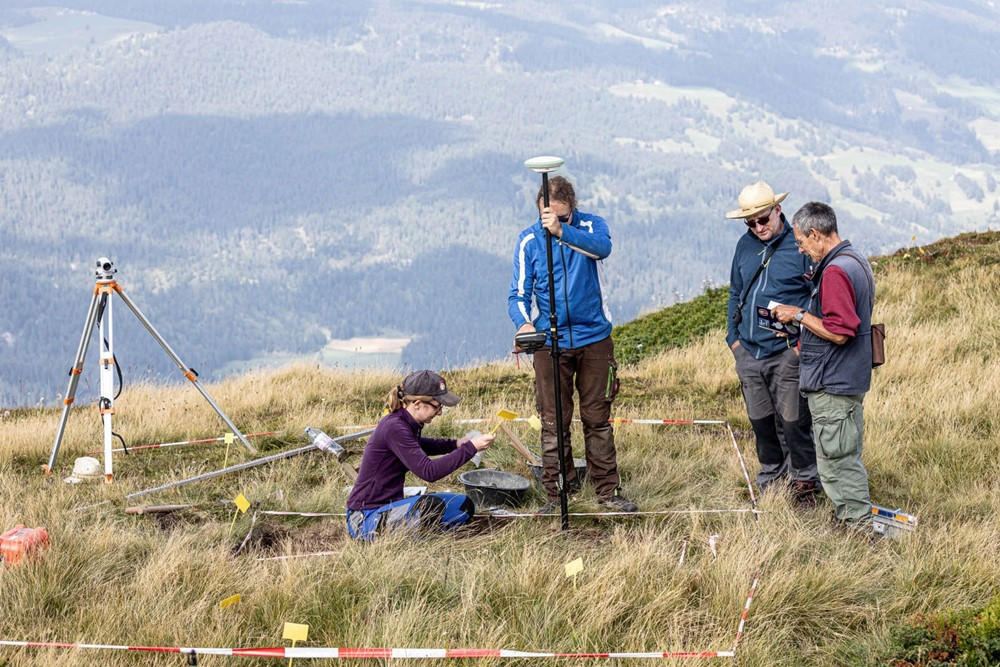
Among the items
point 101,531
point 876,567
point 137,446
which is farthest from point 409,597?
point 137,446

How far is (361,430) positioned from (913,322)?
6.77 metres

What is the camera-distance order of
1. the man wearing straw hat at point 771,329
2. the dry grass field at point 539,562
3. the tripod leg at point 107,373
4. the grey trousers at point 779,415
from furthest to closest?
1. the tripod leg at point 107,373
2. the grey trousers at point 779,415
3. the man wearing straw hat at point 771,329
4. the dry grass field at point 539,562

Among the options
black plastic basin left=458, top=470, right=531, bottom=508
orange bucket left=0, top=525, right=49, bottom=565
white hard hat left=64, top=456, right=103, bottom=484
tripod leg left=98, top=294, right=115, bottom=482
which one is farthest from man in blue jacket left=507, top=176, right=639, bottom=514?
white hard hat left=64, top=456, right=103, bottom=484

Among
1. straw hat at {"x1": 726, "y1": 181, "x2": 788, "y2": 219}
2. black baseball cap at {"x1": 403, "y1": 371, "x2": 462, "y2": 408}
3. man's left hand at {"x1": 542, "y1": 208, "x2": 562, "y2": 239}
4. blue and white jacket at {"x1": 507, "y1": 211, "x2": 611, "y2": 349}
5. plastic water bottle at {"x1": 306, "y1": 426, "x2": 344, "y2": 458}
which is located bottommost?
plastic water bottle at {"x1": 306, "y1": 426, "x2": 344, "y2": 458}

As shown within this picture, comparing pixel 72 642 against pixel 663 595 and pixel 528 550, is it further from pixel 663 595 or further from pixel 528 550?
pixel 663 595

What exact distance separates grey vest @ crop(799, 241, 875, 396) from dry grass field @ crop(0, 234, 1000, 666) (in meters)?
0.85

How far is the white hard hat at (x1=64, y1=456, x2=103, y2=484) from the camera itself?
25.0 ft

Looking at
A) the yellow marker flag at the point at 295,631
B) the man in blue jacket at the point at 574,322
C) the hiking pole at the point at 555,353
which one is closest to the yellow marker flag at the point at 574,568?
the hiking pole at the point at 555,353

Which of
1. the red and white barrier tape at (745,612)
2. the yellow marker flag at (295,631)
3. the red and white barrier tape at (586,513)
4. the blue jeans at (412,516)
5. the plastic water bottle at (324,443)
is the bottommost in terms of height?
the red and white barrier tape at (745,612)

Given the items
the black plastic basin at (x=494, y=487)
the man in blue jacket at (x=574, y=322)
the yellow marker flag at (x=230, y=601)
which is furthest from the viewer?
the black plastic basin at (x=494, y=487)

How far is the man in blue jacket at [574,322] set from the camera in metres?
6.05

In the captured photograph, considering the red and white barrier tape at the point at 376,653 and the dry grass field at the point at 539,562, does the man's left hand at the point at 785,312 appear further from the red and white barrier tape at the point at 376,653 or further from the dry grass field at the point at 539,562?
the red and white barrier tape at the point at 376,653

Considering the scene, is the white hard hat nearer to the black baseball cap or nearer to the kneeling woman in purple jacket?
the kneeling woman in purple jacket

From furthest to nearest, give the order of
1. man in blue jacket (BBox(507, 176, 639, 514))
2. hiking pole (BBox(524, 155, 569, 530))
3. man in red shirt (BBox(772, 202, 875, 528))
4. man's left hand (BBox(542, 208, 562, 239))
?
man in blue jacket (BBox(507, 176, 639, 514)) → hiking pole (BBox(524, 155, 569, 530)) → man's left hand (BBox(542, 208, 562, 239)) → man in red shirt (BBox(772, 202, 875, 528))
